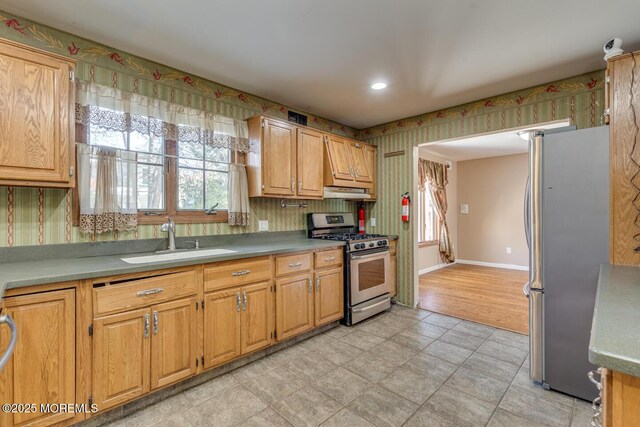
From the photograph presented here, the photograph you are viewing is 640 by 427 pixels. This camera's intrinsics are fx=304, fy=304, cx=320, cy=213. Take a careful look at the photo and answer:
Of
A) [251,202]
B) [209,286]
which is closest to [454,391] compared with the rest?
[209,286]

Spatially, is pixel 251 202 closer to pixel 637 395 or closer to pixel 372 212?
pixel 372 212

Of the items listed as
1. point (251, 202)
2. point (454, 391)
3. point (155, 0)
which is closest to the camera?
point (155, 0)

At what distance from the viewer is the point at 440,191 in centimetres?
630

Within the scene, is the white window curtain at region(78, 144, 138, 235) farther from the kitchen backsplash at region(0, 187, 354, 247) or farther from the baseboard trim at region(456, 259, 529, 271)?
the baseboard trim at region(456, 259, 529, 271)

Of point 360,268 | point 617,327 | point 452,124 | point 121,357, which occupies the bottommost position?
point 121,357

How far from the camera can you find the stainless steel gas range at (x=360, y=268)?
325cm

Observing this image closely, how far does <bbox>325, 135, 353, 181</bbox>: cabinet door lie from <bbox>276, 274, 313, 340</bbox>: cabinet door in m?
1.32

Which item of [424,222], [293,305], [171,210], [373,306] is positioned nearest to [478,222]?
[424,222]

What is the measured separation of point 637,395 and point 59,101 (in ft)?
9.08

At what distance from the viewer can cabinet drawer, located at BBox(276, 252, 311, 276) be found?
8.71 feet

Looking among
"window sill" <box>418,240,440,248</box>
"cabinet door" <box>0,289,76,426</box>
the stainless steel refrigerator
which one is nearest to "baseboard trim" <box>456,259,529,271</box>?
"window sill" <box>418,240,440,248</box>

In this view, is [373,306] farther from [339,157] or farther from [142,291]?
[142,291]

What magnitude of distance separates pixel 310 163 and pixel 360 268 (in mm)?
1271

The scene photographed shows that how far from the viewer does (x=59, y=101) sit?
5.91 feet
